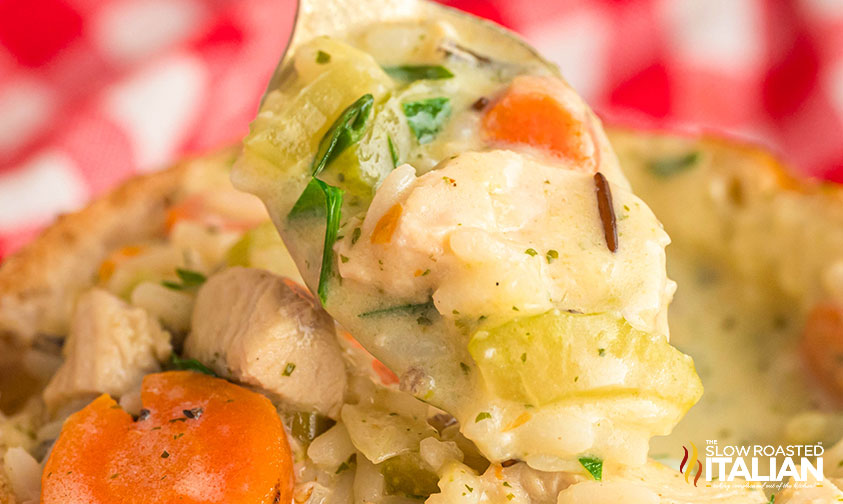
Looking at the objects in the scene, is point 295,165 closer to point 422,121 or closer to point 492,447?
point 422,121

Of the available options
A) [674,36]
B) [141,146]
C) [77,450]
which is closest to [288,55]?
[77,450]

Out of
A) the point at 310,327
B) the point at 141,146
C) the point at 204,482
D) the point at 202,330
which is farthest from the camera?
the point at 141,146

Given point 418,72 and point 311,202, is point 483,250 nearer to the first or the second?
point 311,202

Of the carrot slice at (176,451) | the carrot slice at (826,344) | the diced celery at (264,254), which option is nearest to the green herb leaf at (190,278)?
the diced celery at (264,254)

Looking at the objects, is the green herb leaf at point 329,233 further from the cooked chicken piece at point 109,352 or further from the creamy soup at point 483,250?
the cooked chicken piece at point 109,352

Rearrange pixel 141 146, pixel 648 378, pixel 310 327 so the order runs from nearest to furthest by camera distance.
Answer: pixel 648 378 < pixel 310 327 < pixel 141 146

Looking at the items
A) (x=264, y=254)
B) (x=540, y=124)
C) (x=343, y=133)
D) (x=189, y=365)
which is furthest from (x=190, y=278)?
(x=540, y=124)

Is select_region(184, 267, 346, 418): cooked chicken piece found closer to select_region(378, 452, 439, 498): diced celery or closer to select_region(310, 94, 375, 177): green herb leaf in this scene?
select_region(378, 452, 439, 498): diced celery

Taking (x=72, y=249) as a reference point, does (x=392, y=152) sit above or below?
above
